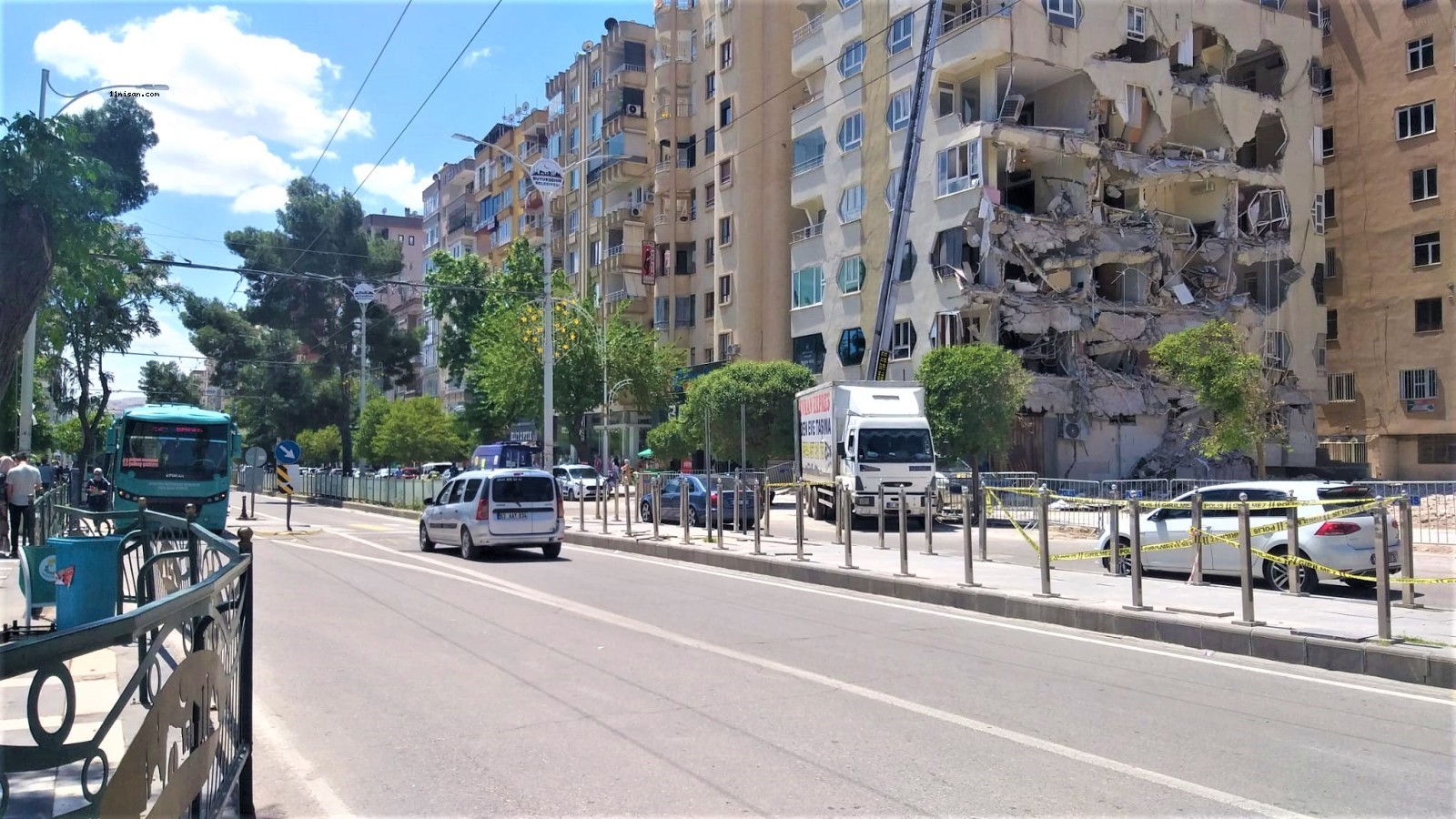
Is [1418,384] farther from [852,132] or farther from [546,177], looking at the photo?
[546,177]

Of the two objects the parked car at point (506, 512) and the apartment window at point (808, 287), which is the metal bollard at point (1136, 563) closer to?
the parked car at point (506, 512)

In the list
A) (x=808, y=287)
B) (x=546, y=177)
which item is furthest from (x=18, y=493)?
(x=808, y=287)

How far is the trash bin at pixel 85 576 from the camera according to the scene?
9.19 m

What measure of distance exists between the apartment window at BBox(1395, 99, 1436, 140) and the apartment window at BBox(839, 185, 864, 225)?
2279cm

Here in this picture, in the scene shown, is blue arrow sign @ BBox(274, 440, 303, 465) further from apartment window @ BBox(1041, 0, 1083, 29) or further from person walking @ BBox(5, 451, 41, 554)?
apartment window @ BBox(1041, 0, 1083, 29)

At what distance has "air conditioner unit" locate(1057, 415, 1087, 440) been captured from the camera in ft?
131

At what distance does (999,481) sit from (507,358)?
82.6ft

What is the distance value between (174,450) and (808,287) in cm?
2943

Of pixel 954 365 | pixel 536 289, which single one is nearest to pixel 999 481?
pixel 954 365

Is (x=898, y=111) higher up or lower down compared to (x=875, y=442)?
higher up

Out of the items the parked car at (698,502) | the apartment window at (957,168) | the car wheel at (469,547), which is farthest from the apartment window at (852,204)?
the car wheel at (469,547)

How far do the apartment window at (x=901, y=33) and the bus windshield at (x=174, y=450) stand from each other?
2936 centimetres

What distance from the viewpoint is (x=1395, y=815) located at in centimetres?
530

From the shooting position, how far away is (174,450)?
24031 millimetres
